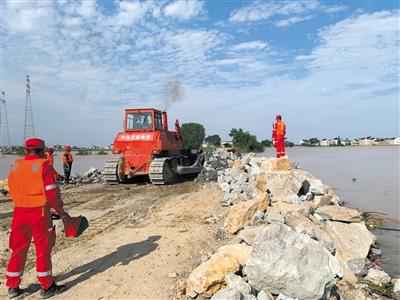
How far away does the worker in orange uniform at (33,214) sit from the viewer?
4.15 metres

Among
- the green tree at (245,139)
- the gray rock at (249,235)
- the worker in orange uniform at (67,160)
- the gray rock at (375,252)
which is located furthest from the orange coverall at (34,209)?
the green tree at (245,139)

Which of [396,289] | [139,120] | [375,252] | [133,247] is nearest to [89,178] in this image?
[139,120]

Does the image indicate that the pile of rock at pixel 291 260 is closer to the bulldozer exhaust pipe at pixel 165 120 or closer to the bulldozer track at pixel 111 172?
the bulldozer track at pixel 111 172

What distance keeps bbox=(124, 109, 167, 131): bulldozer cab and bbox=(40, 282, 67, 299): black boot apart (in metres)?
9.05

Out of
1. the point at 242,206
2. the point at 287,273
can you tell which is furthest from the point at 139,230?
the point at 287,273

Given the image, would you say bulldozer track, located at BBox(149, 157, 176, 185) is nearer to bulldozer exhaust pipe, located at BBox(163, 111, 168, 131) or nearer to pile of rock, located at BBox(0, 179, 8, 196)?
bulldozer exhaust pipe, located at BBox(163, 111, 168, 131)

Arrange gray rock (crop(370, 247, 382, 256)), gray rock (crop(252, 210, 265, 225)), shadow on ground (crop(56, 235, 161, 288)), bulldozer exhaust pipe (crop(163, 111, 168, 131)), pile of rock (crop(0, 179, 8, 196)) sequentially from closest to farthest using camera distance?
shadow on ground (crop(56, 235, 161, 288)) < gray rock (crop(252, 210, 265, 225)) < gray rock (crop(370, 247, 382, 256)) < pile of rock (crop(0, 179, 8, 196)) < bulldozer exhaust pipe (crop(163, 111, 168, 131))

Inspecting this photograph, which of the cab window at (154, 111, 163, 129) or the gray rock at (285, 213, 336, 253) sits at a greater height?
the cab window at (154, 111, 163, 129)

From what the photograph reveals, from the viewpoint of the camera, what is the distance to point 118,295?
4.17 metres

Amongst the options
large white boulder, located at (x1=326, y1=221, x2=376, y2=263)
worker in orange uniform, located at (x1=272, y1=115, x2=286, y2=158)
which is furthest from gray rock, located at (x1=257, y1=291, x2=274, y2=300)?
worker in orange uniform, located at (x1=272, y1=115, x2=286, y2=158)

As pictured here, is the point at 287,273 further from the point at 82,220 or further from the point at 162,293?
the point at 82,220

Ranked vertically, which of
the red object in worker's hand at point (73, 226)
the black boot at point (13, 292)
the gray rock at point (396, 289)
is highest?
the red object in worker's hand at point (73, 226)

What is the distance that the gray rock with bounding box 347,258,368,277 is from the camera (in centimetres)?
531

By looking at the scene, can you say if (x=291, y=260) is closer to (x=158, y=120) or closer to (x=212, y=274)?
(x=212, y=274)
